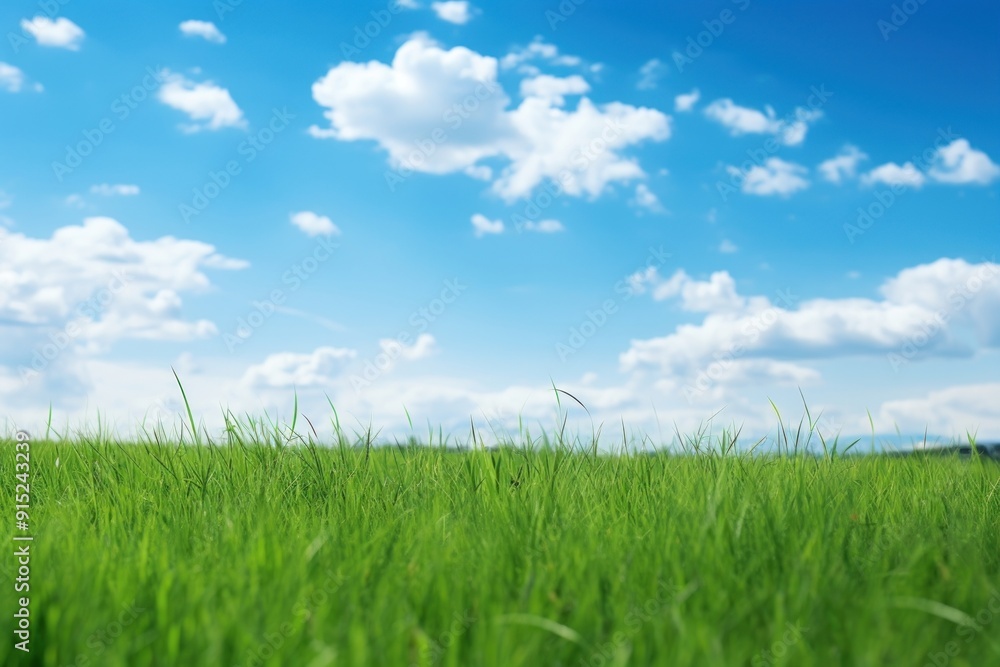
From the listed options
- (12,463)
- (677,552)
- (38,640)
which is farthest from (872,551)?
(12,463)

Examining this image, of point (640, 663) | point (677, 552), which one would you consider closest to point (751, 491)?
point (677, 552)

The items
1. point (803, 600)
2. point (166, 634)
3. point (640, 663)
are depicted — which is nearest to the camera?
point (640, 663)

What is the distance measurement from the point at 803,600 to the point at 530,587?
0.79 m

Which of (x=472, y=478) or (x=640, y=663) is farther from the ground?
(x=472, y=478)

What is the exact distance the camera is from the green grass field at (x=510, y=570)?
2.16 m

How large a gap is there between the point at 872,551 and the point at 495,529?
1357mm

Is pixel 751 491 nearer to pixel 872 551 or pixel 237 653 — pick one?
pixel 872 551

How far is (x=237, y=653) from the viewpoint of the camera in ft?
6.91

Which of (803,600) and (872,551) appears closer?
(803,600)

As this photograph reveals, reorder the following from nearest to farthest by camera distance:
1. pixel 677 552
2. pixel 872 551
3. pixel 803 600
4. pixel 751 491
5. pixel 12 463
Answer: pixel 803 600
pixel 677 552
pixel 872 551
pixel 751 491
pixel 12 463

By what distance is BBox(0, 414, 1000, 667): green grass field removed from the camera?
85.1 inches

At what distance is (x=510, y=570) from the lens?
8.84ft

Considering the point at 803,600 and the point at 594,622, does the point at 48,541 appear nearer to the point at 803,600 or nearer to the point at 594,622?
the point at 594,622

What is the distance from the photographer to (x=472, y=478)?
4230 millimetres
